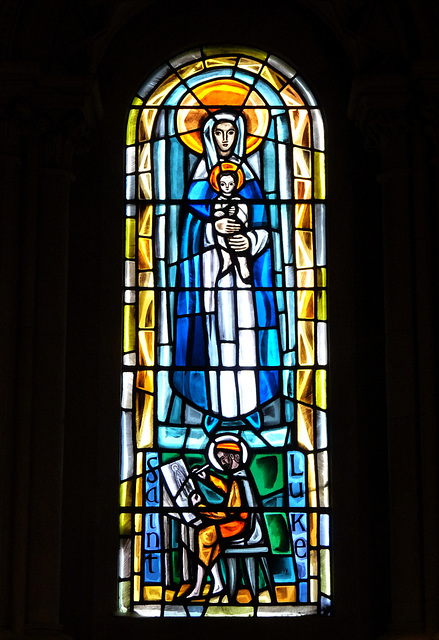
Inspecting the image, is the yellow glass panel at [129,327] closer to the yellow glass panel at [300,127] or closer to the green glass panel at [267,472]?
the green glass panel at [267,472]

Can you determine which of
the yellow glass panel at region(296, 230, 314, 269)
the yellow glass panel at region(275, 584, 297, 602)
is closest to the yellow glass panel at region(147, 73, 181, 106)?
the yellow glass panel at region(296, 230, 314, 269)

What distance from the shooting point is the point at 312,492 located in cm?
1133

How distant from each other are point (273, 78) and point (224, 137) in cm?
67

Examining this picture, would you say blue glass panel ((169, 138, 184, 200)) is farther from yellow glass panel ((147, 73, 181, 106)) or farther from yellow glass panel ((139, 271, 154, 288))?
yellow glass panel ((139, 271, 154, 288))

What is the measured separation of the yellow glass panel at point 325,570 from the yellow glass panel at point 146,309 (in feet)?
7.18

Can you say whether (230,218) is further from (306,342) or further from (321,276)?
(306,342)

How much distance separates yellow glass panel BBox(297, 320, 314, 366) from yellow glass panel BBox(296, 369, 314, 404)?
0.25 ft

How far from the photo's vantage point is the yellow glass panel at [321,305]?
1172 cm

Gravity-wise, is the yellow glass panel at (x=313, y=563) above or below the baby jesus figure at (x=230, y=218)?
below

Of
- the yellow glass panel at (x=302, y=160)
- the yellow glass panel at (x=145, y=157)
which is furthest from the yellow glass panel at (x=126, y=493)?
the yellow glass panel at (x=302, y=160)
